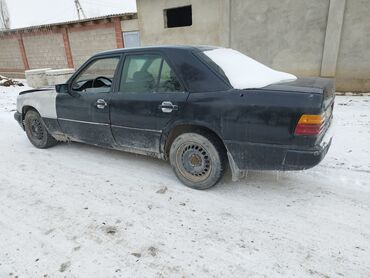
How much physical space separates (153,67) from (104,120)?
100cm

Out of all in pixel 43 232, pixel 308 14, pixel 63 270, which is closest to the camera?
pixel 63 270

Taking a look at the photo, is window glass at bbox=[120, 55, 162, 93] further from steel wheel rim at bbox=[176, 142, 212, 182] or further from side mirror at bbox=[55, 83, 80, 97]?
side mirror at bbox=[55, 83, 80, 97]

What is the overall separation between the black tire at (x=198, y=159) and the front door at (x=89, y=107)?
106cm

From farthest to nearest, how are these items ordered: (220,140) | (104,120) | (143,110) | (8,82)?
1. (8,82)
2. (104,120)
3. (143,110)
4. (220,140)

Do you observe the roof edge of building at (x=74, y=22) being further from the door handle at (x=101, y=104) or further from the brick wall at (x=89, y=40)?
the door handle at (x=101, y=104)

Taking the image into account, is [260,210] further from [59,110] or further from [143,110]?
[59,110]

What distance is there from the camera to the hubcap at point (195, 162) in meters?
3.11

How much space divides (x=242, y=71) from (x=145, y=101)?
117cm

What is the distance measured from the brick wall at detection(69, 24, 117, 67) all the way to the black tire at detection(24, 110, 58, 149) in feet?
33.3

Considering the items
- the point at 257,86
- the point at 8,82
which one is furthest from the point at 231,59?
the point at 8,82

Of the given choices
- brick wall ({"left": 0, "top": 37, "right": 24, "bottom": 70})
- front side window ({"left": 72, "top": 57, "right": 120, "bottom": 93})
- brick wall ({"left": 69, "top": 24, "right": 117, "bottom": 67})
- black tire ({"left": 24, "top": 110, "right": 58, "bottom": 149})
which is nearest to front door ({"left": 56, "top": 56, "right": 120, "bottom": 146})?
front side window ({"left": 72, "top": 57, "right": 120, "bottom": 93})

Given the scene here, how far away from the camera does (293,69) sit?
876 cm

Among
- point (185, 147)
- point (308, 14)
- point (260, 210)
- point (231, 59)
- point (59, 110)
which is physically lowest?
point (260, 210)

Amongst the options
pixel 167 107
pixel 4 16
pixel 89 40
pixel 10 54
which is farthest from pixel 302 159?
pixel 4 16
